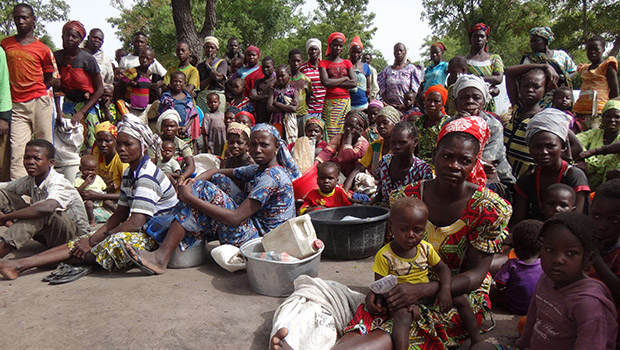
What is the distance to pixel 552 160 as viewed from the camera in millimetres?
3246

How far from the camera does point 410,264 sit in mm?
2195

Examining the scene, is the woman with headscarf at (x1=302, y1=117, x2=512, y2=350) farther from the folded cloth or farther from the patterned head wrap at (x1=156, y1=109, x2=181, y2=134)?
the patterned head wrap at (x1=156, y1=109, x2=181, y2=134)

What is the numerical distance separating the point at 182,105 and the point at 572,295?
630 centimetres

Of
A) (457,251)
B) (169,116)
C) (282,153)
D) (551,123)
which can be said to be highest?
(169,116)

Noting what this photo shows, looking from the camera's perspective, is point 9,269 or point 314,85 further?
point 314,85

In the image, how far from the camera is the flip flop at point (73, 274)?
328 cm

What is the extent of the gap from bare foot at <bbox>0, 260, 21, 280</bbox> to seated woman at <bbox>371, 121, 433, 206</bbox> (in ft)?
10.3

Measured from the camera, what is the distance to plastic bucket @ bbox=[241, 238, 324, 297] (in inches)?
117

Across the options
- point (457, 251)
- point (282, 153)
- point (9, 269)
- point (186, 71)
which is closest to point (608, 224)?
point (457, 251)

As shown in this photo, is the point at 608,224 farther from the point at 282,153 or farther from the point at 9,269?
the point at 9,269

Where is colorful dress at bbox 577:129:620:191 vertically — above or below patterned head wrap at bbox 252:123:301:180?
below

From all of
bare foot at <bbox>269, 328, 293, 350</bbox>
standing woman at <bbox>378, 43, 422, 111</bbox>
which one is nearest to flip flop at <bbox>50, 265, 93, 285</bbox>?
bare foot at <bbox>269, 328, 293, 350</bbox>

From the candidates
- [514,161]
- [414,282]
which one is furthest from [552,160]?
[414,282]

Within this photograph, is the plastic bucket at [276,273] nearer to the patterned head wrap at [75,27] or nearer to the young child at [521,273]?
the young child at [521,273]
